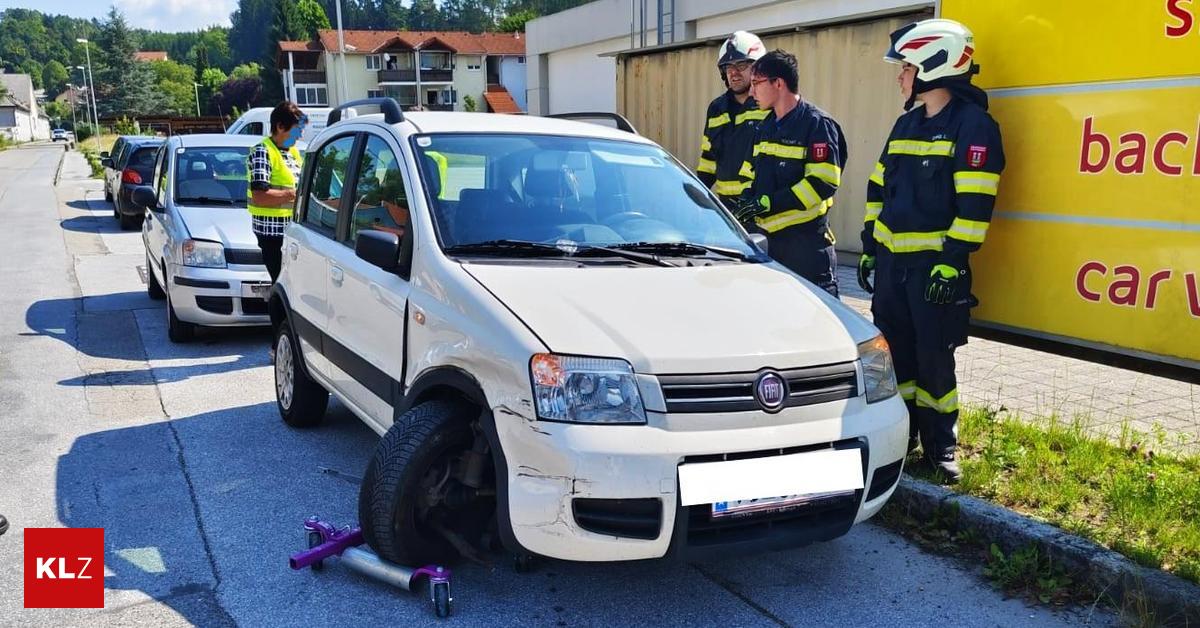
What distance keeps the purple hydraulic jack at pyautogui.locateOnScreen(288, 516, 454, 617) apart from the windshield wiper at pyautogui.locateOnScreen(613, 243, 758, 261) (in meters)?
1.51

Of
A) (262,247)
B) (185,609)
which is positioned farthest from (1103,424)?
(262,247)

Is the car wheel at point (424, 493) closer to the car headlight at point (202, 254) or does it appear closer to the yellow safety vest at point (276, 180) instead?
the yellow safety vest at point (276, 180)

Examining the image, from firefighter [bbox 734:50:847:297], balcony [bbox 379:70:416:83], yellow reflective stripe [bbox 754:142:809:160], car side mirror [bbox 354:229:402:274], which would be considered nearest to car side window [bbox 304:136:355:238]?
car side mirror [bbox 354:229:402:274]

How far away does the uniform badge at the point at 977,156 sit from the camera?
12.9 ft

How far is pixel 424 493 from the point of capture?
3.31 m

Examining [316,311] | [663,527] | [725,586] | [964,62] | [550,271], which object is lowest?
[725,586]

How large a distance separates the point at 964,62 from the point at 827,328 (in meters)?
1.58

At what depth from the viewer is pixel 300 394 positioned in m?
5.23

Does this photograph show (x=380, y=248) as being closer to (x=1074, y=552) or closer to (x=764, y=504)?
Result: (x=764, y=504)

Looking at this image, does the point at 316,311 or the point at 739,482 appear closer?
the point at 739,482

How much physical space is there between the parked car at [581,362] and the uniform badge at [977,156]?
93cm

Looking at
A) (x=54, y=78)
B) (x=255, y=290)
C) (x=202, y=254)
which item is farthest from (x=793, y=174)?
(x=54, y=78)

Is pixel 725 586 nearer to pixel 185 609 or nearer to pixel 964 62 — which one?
pixel 185 609

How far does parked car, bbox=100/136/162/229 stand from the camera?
16.0 metres
